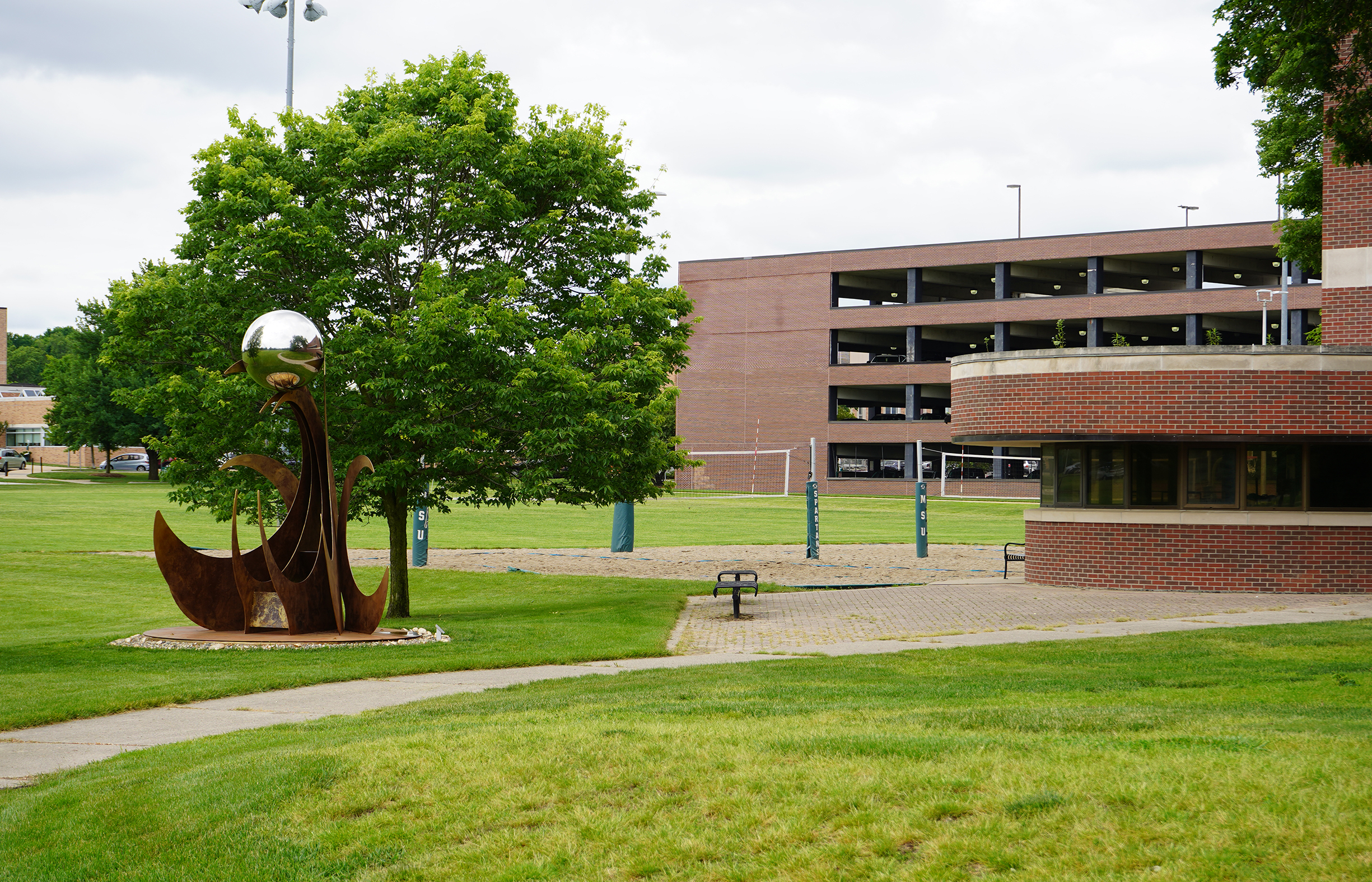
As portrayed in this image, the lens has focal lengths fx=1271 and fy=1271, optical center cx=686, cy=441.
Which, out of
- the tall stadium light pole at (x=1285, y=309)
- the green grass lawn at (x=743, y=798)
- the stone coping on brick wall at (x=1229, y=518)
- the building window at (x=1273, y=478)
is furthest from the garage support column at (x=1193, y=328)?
the green grass lawn at (x=743, y=798)

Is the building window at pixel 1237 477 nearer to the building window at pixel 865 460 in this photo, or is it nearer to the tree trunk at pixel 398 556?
the tree trunk at pixel 398 556

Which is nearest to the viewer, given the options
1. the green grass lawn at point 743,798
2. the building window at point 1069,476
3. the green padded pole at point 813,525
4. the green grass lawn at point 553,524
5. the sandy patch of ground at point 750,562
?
the green grass lawn at point 743,798

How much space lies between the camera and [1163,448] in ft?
71.3

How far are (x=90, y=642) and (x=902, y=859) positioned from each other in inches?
523

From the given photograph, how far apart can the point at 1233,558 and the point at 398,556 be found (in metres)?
13.7

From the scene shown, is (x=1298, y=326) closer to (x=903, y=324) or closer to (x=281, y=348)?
(x=903, y=324)

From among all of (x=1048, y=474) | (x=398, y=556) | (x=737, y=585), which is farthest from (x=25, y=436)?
(x=737, y=585)

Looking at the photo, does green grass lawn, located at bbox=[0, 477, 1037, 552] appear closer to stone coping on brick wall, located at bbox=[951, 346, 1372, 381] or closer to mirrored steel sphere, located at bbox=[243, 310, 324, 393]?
stone coping on brick wall, located at bbox=[951, 346, 1372, 381]

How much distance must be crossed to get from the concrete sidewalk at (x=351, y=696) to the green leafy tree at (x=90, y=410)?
66.9 metres

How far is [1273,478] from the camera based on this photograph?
21391 mm

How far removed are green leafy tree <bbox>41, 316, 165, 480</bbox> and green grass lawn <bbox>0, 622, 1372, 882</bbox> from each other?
72.0m

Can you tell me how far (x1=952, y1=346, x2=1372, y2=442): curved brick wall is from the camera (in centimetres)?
2039

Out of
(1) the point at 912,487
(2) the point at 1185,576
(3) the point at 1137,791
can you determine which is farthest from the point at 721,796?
(1) the point at 912,487

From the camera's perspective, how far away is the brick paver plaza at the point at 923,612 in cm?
1652
